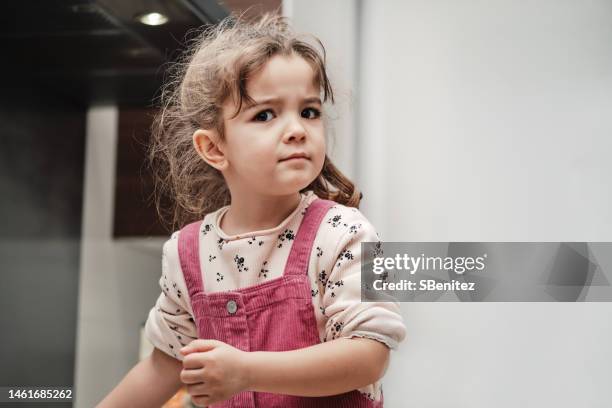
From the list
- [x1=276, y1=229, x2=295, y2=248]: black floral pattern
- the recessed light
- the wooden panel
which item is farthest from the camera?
the wooden panel

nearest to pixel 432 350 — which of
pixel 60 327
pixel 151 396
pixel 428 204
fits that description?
pixel 428 204

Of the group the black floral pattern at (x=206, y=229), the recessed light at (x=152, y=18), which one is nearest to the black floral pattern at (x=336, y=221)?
the black floral pattern at (x=206, y=229)

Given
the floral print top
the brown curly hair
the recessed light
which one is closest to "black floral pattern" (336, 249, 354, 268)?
the floral print top

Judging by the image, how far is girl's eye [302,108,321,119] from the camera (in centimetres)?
58

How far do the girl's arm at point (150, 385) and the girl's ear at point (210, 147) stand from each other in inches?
6.6

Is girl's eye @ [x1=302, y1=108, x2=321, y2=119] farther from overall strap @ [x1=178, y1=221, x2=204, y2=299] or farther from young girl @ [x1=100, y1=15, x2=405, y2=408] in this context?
overall strap @ [x1=178, y1=221, x2=204, y2=299]

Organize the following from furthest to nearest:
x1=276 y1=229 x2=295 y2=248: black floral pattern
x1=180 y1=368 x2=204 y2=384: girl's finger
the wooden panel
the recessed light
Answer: the wooden panel → the recessed light → x1=276 y1=229 x2=295 y2=248: black floral pattern → x1=180 y1=368 x2=204 y2=384: girl's finger

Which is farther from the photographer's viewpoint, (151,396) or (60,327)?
(60,327)

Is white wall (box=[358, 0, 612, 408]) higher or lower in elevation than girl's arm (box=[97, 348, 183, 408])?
higher

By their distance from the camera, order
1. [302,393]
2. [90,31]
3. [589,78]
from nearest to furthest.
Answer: [302,393]
[589,78]
[90,31]

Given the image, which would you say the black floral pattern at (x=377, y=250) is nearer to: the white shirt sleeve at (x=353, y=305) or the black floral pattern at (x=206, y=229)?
the white shirt sleeve at (x=353, y=305)

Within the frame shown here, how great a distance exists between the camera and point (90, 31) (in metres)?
0.75

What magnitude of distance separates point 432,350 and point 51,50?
1.52 feet

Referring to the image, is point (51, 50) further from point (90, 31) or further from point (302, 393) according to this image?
point (302, 393)
